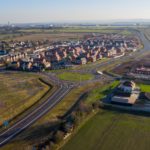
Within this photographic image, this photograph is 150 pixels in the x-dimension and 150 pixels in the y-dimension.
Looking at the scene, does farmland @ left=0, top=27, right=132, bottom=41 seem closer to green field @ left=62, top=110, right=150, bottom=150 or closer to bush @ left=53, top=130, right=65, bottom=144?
green field @ left=62, top=110, right=150, bottom=150

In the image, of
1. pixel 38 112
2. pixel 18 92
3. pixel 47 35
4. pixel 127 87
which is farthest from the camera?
pixel 47 35

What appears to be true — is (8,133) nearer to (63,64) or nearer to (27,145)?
(27,145)

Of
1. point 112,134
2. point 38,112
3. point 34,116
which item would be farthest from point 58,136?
point 38,112

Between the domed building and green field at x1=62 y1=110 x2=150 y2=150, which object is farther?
the domed building

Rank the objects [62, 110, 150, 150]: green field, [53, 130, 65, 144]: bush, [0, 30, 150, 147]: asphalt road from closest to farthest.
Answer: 1. [62, 110, 150, 150]: green field
2. [53, 130, 65, 144]: bush
3. [0, 30, 150, 147]: asphalt road

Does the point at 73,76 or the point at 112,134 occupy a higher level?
the point at 73,76

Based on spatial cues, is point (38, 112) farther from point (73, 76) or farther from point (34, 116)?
point (73, 76)

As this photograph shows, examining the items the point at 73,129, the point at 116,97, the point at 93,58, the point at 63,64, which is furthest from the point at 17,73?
the point at 73,129

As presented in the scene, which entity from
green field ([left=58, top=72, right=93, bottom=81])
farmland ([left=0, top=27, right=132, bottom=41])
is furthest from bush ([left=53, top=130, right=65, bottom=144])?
farmland ([left=0, top=27, right=132, bottom=41])
